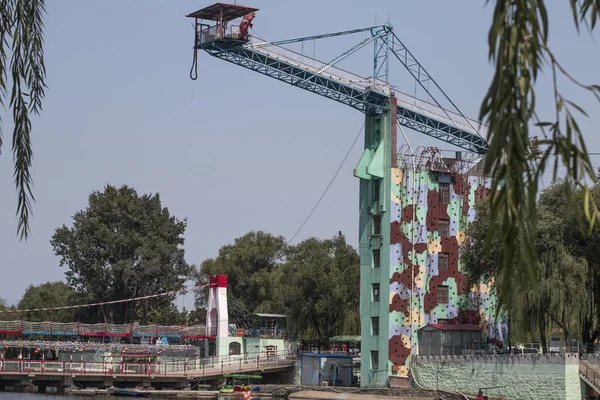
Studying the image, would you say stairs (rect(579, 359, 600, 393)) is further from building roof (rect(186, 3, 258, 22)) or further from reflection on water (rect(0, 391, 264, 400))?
building roof (rect(186, 3, 258, 22))

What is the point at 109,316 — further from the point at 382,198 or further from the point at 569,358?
the point at 569,358

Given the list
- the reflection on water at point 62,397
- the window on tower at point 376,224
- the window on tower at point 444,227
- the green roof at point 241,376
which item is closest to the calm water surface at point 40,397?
the reflection on water at point 62,397

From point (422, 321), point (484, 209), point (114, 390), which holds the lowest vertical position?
point (114, 390)

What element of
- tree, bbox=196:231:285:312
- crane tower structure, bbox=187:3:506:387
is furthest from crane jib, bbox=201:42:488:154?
tree, bbox=196:231:285:312

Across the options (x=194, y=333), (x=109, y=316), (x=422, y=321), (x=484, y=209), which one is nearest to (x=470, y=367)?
(x=422, y=321)

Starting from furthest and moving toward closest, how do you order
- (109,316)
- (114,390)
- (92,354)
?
(109,316) → (92,354) → (114,390)

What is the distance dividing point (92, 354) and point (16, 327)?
5855 millimetres

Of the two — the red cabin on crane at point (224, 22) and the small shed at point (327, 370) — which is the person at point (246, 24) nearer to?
the red cabin on crane at point (224, 22)

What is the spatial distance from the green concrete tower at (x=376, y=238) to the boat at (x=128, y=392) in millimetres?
13852

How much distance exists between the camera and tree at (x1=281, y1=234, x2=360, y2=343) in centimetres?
7475

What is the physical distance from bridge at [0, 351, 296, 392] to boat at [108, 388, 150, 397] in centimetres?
199

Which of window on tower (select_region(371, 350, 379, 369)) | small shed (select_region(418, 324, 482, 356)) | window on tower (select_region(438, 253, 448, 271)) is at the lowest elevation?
window on tower (select_region(371, 350, 379, 369))

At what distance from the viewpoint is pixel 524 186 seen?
7219 mm

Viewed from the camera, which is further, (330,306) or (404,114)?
(330,306)
